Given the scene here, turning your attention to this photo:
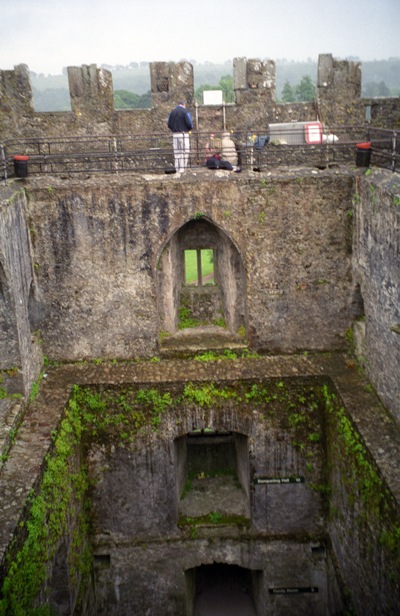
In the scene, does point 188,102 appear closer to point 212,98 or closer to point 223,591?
point 212,98

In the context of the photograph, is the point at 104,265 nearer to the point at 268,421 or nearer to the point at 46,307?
the point at 46,307

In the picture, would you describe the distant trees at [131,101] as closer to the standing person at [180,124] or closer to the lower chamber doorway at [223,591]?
the standing person at [180,124]

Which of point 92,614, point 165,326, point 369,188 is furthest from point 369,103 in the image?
point 92,614

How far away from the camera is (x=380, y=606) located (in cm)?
848

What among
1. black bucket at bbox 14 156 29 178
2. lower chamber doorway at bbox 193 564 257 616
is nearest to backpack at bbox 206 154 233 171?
black bucket at bbox 14 156 29 178

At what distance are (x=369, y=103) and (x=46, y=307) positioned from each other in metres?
8.23

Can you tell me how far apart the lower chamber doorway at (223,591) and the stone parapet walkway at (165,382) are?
4.48 m

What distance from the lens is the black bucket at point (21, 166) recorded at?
10727mm

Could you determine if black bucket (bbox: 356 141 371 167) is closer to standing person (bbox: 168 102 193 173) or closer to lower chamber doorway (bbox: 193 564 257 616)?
standing person (bbox: 168 102 193 173)

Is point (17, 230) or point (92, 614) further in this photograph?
point (92, 614)

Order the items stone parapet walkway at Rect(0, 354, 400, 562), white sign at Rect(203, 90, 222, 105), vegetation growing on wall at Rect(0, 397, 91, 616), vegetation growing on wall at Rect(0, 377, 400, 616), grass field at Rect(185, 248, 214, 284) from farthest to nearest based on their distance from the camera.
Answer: grass field at Rect(185, 248, 214, 284) → white sign at Rect(203, 90, 222, 105) → vegetation growing on wall at Rect(0, 377, 400, 616) → stone parapet walkway at Rect(0, 354, 400, 562) → vegetation growing on wall at Rect(0, 397, 91, 616)

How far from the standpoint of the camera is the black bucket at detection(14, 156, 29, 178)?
35.2 ft

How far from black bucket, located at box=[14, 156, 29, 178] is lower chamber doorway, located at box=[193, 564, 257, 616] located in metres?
8.66

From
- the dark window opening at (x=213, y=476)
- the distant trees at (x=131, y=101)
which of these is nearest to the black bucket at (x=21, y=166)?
the dark window opening at (x=213, y=476)
